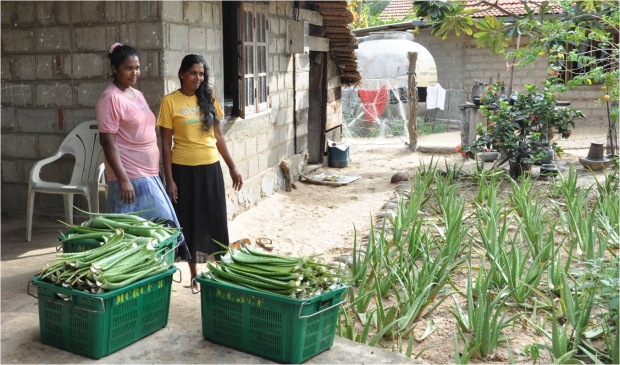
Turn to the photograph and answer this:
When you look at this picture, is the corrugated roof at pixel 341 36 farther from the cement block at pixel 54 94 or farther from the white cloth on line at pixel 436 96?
the cement block at pixel 54 94

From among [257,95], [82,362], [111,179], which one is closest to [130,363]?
[82,362]

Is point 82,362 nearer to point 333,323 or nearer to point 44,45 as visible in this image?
point 333,323

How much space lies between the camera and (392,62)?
19.4 meters

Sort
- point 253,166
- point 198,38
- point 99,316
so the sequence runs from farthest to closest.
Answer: point 253,166
point 198,38
point 99,316

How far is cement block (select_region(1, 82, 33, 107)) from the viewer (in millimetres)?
6203

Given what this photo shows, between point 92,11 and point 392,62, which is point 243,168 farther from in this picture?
point 392,62

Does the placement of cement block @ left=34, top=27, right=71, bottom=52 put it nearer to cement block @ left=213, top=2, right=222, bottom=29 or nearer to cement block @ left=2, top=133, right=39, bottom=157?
cement block @ left=2, top=133, right=39, bottom=157

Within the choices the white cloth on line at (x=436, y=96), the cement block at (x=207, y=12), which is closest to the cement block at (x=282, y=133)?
the cement block at (x=207, y=12)

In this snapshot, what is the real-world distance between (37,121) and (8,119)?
335 millimetres

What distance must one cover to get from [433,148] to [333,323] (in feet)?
35.1

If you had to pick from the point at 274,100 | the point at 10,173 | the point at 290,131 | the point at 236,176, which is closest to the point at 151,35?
the point at 236,176

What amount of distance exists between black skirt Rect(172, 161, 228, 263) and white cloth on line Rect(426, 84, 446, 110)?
532 inches

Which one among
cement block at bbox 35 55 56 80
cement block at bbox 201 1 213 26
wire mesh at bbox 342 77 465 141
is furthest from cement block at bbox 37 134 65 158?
wire mesh at bbox 342 77 465 141

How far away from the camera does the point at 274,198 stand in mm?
8883
